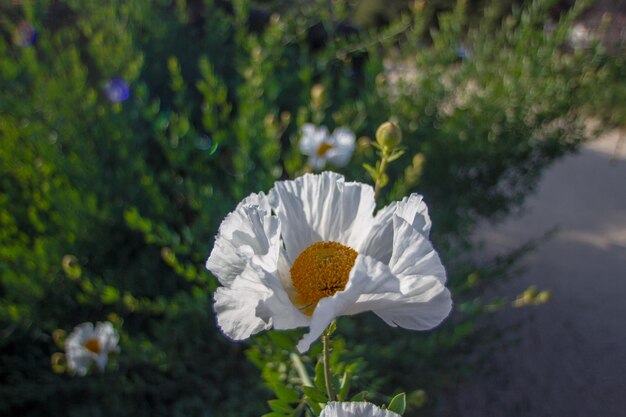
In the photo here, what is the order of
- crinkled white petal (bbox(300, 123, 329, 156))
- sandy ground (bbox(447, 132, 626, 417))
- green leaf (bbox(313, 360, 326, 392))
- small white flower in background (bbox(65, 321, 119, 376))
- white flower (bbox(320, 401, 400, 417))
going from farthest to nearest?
sandy ground (bbox(447, 132, 626, 417)), crinkled white petal (bbox(300, 123, 329, 156)), small white flower in background (bbox(65, 321, 119, 376)), green leaf (bbox(313, 360, 326, 392)), white flower (bbox(320, 401, 400, 417))

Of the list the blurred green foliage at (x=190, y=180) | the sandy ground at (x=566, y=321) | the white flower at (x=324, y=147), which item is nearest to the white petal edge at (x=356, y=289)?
the blurred green foliage at (x=190, y=180)

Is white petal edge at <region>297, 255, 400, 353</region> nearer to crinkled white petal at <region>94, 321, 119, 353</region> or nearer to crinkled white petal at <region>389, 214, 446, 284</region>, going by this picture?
crinkled white petal at <region>389, 214, 446, 284</region>

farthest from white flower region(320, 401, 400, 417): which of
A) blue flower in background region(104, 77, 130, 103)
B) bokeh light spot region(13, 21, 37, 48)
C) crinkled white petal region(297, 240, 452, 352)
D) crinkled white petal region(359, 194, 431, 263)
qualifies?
bokeh light spot region(13, 21, 37, 48)

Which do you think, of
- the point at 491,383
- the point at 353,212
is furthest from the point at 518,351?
the point at 353,212

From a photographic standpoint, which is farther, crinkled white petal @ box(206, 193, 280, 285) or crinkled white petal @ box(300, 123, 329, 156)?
crinkled white petal @ box(300, 123, 329, 156)

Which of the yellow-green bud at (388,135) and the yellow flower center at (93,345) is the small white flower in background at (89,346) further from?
the yellow-green bud at (388,135)

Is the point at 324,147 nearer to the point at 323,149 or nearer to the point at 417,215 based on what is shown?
the point at 323,149

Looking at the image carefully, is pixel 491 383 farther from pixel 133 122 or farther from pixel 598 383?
pixel 133 122
